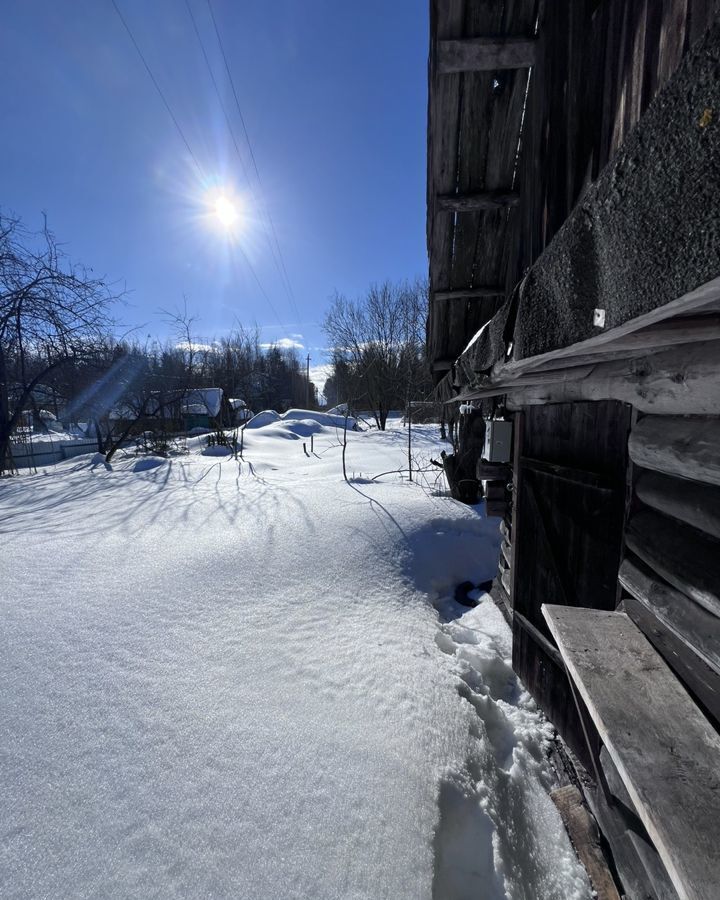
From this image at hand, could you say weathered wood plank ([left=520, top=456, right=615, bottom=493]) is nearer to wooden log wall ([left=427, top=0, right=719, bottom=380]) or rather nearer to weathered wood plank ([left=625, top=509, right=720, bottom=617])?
weathered wood plank ([left=625, top=509, right=720, bottom=617])

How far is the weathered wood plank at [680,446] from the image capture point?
0.98m

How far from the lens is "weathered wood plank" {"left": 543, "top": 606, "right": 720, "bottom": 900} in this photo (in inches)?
27.7

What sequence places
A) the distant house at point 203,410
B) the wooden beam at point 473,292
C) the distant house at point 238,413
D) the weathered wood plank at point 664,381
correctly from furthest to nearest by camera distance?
the distant house at point 238,413, the distant house at point 203,410, the wooden beam at point 473,292, the weathered wood plank at point 664,381

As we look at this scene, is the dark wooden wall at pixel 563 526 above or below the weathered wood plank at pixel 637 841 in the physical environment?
above

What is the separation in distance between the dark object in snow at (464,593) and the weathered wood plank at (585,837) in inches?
77.3

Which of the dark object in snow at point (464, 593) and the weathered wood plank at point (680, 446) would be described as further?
the dark object in snow at point (464, 593)

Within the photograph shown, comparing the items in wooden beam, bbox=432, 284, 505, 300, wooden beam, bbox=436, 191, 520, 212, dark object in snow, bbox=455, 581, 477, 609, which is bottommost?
dark object in snow, bbox=455, 581, 477, 609

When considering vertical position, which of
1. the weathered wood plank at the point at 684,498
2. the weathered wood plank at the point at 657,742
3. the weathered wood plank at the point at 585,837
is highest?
the weathered wood plank at the point at 684,498

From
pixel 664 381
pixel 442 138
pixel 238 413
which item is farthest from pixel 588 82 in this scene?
pixel 238 413

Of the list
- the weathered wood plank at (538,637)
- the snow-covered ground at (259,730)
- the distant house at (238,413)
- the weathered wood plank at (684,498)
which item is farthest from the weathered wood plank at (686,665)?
the distant house at (238,413)

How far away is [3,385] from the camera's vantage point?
10461 mm

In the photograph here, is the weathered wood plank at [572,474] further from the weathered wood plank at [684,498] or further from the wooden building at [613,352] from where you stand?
the weathered wood plank at [684,498]

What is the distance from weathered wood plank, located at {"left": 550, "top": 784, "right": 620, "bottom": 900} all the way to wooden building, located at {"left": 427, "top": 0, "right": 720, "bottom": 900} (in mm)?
131

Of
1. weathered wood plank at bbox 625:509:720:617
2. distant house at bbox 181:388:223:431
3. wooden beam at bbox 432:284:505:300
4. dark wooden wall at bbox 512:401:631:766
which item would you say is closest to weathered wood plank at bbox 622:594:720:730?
weathered wood plank at bbox 625:509:720:617
